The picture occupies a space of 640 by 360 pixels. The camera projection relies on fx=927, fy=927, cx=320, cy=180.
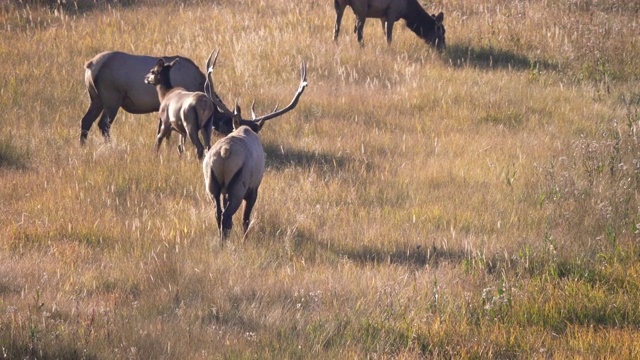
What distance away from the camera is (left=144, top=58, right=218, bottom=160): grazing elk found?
30.3ft

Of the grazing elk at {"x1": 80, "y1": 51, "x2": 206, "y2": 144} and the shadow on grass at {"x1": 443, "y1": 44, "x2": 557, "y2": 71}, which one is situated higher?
the grazing elk at {"x1": 80, "y1": 51, "x2": 206, "y2": 144}

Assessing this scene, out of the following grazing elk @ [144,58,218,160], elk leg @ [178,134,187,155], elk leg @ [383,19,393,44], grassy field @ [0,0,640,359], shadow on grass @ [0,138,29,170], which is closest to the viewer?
grassy field @ [0,0,640,359]

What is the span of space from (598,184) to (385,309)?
3611 millimetres

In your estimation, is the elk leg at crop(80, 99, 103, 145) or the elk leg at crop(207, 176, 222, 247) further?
the elk leg at crop(80, 99, 103, 145)

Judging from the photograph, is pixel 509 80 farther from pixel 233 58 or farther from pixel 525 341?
pixel 525 341

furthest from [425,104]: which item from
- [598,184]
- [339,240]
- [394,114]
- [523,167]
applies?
[339,240]

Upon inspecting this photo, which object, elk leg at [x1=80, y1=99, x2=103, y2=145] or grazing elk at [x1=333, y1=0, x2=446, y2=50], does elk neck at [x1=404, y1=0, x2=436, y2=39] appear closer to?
grazing elk at [x1=333, y1=0, x2=446, y2=50]

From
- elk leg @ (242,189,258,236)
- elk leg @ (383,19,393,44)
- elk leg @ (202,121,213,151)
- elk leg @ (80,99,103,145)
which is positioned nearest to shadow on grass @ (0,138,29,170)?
elk leg @ (80,99,103,145)

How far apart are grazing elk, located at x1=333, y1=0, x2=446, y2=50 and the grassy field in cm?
27

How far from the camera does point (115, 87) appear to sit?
10.4 metres

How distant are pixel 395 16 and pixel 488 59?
1.97 meters

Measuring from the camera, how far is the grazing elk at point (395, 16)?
15.0 metres

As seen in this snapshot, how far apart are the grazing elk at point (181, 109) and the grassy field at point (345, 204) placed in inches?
13.4

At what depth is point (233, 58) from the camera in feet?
44.9
